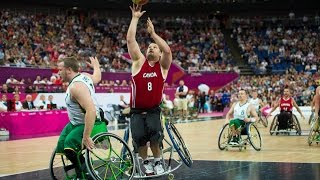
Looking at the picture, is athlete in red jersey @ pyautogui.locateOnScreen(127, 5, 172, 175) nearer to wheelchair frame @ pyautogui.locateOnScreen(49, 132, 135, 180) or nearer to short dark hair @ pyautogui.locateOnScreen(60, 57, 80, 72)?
wheelchair frame @ pyautogui.locateOnScreen(49, 132, 135, 180)

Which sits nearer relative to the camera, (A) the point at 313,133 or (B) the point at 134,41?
(B) the point at 134,41

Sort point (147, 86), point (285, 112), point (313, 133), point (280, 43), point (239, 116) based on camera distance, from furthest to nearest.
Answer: point (280, 43) → point (285, 112) → point (313, 133) → point (239, 116) → point (147, 86)

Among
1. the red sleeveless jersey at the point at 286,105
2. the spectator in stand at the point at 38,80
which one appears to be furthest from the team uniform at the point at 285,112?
the spectator in stand at the point at 38,80

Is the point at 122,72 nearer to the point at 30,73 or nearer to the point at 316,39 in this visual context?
the point at 30,73

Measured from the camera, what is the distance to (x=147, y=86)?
8148 millimetres

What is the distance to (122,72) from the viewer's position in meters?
30.8

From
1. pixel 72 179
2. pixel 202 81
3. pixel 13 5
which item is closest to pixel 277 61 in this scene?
pixel 202 81

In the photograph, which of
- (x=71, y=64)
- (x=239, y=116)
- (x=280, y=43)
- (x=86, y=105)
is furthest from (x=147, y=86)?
(x=280, y=43)

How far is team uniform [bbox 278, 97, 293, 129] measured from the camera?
17094 millimetres

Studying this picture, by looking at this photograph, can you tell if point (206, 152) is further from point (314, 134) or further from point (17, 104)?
point (17, 104)

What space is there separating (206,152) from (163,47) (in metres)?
5.31

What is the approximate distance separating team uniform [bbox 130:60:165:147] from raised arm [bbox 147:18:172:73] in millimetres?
95

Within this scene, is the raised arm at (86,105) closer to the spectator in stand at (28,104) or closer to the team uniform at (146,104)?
the team uniform at (146,104)

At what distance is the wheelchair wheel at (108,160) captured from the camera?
22.3 ft
